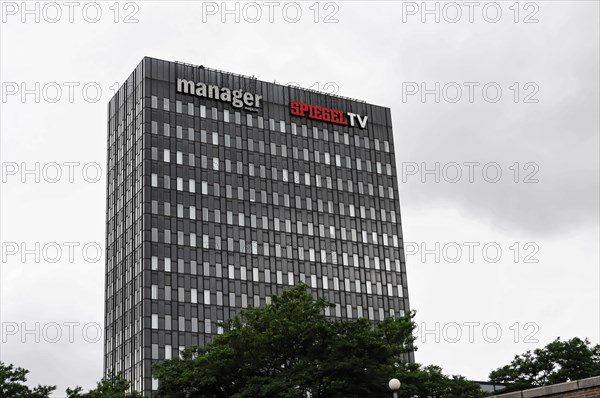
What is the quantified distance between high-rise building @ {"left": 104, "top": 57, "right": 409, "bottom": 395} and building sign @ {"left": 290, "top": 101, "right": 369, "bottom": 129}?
8.1 inches

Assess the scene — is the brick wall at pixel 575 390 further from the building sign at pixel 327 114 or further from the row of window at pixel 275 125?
the building sign at pixel 327 114

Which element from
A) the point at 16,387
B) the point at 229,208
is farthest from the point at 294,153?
the point at 16,387

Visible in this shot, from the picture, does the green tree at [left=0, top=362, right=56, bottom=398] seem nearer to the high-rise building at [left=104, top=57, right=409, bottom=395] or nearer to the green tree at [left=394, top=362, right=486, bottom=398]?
the green tree at [left=394, top=362, right=486, bottom=398]

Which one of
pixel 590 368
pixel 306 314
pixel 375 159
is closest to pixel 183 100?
pixel 375 159

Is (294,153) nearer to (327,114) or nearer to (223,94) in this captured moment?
(327,114)

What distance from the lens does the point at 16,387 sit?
62406 mm

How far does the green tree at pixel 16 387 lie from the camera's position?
6203cm

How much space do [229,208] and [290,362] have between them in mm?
75718

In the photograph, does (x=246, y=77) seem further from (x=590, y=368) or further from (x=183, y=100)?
(x=590, y=368)

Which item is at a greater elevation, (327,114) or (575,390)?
(327,114)

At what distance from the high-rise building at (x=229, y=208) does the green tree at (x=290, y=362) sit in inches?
2470

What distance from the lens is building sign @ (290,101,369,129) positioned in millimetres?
138000

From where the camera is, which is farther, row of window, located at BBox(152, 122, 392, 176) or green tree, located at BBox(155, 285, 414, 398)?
row of window, located at BBox(152, 122, 392, 176)

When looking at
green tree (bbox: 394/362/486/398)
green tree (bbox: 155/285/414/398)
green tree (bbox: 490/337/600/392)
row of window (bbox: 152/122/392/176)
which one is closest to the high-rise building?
row of window (bbox: 152/122/392/176)
